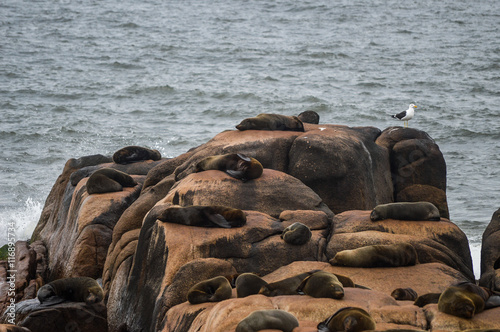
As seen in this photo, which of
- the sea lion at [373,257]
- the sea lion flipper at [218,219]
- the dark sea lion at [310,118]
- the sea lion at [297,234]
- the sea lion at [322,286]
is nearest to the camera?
the sea lion at [322,286]

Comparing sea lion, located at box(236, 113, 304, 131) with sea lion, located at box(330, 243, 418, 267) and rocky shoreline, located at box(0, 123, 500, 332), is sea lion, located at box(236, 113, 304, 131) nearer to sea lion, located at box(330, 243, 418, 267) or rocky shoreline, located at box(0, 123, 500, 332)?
rocky shoreline, located at box(0, 123, 500, 332)

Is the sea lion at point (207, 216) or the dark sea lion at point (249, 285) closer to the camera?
the dark sea lion at point (249, 285)

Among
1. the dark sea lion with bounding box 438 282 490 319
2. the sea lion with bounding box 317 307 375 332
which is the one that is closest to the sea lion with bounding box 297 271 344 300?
the sea lion with bounding box 317 307 375 332

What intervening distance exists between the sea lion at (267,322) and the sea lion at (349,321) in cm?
30

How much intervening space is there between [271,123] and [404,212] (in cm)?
393

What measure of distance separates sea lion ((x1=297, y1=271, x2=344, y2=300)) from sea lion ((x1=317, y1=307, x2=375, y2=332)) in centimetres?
78

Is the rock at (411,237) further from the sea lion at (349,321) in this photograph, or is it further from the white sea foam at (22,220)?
the white sea foam at (22,220)

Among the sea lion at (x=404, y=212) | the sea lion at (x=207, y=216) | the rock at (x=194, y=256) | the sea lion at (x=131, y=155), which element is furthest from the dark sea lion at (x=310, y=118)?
the sea lion at (x=207, y=216)

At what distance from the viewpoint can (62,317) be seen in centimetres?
997

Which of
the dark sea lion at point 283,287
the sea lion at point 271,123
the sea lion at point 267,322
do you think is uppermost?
the sea lion at point 267,322

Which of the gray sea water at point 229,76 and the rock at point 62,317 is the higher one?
the rock at point 62,317

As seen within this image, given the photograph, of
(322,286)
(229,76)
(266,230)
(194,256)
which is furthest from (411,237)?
(229,76)

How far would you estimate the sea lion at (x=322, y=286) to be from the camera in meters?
7.49

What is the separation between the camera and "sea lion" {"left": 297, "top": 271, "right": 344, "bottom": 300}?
749 centimetres
